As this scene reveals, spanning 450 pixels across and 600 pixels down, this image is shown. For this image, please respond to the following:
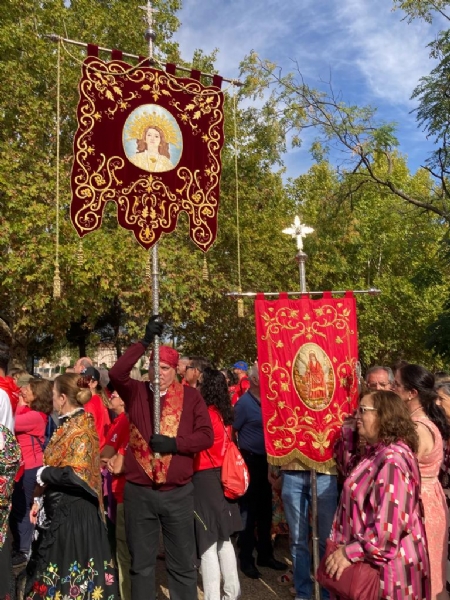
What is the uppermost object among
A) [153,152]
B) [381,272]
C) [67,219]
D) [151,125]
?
[67,219]

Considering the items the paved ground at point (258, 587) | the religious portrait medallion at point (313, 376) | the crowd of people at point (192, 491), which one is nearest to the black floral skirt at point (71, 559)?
the crowd of people at point (192, 491)

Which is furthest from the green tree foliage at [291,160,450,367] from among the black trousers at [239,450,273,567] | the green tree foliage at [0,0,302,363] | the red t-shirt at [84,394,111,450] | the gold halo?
the gold halo

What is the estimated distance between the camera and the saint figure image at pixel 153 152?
440 centimetres

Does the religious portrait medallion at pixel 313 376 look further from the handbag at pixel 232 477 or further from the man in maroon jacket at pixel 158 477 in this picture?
the man in maroon jacket at pixel 158 477

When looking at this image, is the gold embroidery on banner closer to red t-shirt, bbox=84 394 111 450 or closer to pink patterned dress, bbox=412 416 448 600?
pink patterned dress, bbox=412 416 448 600

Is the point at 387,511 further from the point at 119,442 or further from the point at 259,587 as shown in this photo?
the point at 259,587

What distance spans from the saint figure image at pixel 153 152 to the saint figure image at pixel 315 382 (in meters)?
Answer: 2.00

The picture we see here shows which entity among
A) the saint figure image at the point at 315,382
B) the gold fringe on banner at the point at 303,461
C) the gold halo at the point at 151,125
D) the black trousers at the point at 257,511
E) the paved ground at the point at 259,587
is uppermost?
the gold halo at the point at 151,125

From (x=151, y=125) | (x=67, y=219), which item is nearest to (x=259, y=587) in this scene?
(x=151, y=125)

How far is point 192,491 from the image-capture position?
400 cm

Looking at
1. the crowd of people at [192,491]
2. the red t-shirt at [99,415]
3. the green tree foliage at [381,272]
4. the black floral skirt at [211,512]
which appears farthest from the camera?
the green tree foliage at [381,272]

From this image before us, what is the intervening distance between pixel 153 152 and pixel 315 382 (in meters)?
2.27

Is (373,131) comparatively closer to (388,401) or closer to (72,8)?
(72,8)

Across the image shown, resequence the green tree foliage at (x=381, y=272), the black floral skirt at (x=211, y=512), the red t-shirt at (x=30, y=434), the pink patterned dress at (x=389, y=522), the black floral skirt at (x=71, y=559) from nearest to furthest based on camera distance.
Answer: the pink patterned dress at (x=389, y=522)
the black floral skirt at (x=71, y=559)
the black floral skirt at (x=211, y=512)
the red t-shirt at (x=30, y=434)
the green tree foliage at (x=381, y=272)
